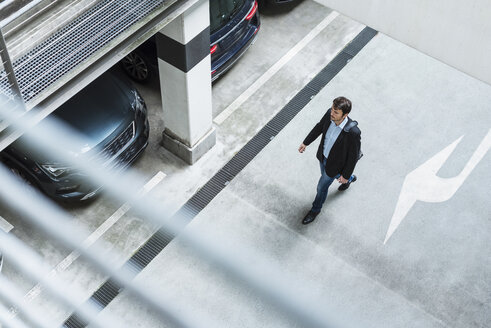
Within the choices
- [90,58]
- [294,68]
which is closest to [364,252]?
[294,68]

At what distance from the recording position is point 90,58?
5125 mm

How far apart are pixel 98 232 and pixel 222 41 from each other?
3.09 m

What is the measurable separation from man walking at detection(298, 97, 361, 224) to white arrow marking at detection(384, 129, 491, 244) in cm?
122

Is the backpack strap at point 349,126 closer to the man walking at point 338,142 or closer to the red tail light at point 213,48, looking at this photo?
the man walking at point 338,142

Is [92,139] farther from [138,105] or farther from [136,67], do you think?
[136,67]

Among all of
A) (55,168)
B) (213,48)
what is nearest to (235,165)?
(213,48)

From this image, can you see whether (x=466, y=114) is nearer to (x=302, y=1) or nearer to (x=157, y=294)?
(x=302, y=1)

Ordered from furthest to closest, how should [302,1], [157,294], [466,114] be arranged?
[302,1], [466,114], [157,294]

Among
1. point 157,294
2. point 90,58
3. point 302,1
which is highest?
point 90,58

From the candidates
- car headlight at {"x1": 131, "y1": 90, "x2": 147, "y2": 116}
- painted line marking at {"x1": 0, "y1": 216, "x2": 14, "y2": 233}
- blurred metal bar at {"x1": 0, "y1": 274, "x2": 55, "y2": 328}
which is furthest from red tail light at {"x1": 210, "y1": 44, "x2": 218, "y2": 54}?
blurred metal bar at {"x1": 0, "y1": 274, "x2": 55, "y2": 328}

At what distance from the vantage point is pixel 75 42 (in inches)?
204

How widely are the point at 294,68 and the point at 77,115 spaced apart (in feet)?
11.7

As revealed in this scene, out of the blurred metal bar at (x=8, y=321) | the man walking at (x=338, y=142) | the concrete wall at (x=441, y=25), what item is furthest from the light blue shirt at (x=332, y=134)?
the blurred metal bar at (x=8, y=321)

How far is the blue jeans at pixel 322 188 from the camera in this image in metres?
7.19
